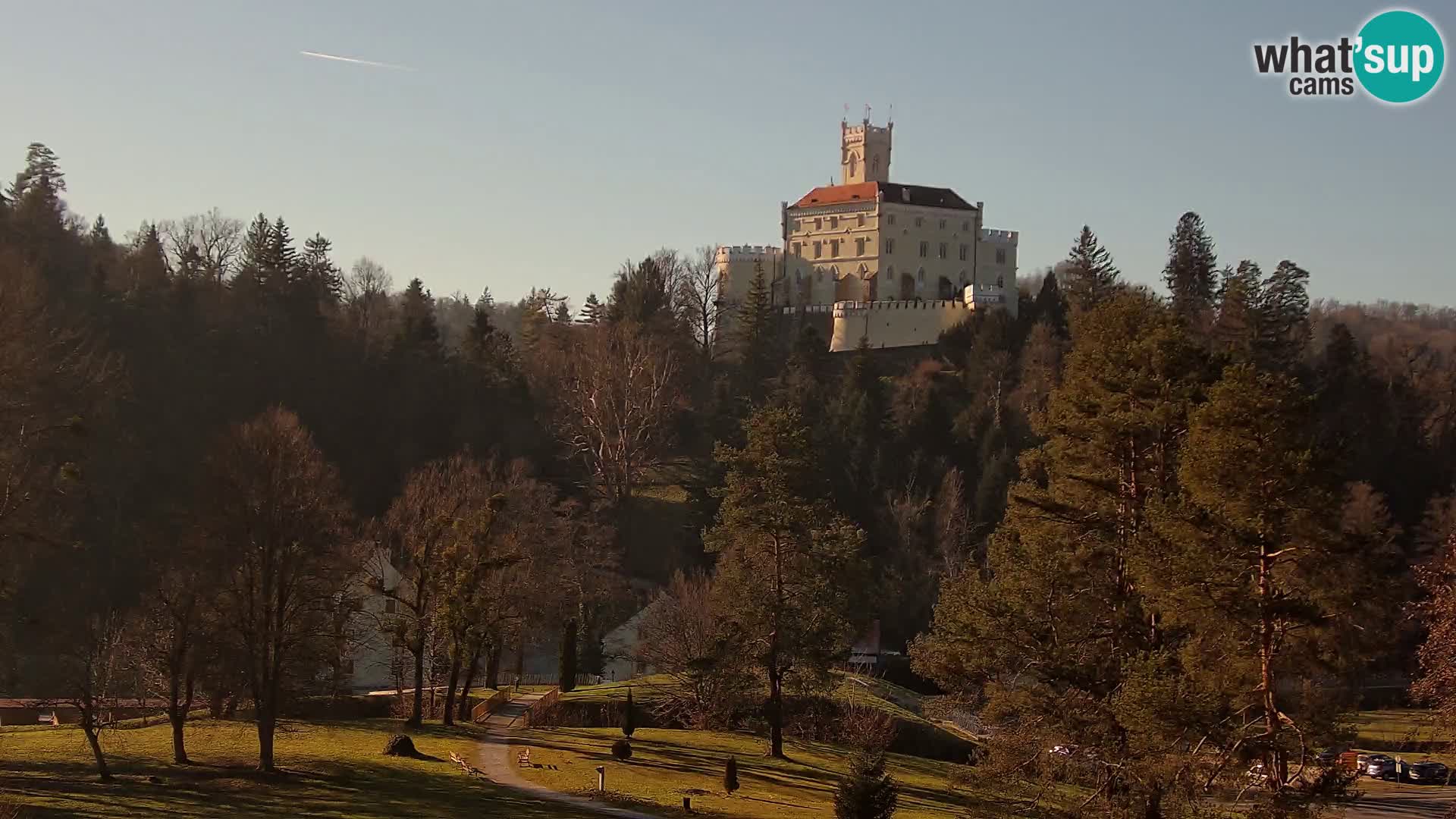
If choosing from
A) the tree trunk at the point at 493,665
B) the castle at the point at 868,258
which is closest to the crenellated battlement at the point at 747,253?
the castle at the point at 868,258

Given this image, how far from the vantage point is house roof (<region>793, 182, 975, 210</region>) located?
114125 mm

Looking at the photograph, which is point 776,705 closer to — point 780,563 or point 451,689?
point 780,563

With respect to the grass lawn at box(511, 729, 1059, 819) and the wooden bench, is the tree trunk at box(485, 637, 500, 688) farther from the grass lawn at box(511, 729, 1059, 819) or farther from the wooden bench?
the wooden bench

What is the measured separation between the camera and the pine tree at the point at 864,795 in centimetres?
2752

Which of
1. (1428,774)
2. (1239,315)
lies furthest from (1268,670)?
(1239,315)

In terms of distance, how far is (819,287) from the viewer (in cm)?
11519

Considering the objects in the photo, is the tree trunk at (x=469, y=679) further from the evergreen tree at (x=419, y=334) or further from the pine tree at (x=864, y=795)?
the evergreen tree at (x=419, y=334)

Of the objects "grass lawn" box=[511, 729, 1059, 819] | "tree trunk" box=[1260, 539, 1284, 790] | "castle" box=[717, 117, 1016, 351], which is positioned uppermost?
"castle" box=[717, 117, 1016, 351]

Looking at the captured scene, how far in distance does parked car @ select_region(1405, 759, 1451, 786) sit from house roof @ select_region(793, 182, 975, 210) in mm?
71232

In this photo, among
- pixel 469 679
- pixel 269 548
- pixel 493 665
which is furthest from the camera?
pixel 493 665

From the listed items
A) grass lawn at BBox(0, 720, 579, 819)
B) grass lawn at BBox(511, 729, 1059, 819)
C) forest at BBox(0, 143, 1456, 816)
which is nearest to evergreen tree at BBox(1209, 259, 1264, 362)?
forest at BBox(0, 143, 1456, 816)

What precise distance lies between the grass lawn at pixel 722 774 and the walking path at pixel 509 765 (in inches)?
19.9

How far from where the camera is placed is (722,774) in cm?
3659

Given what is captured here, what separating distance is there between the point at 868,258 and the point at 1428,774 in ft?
229
